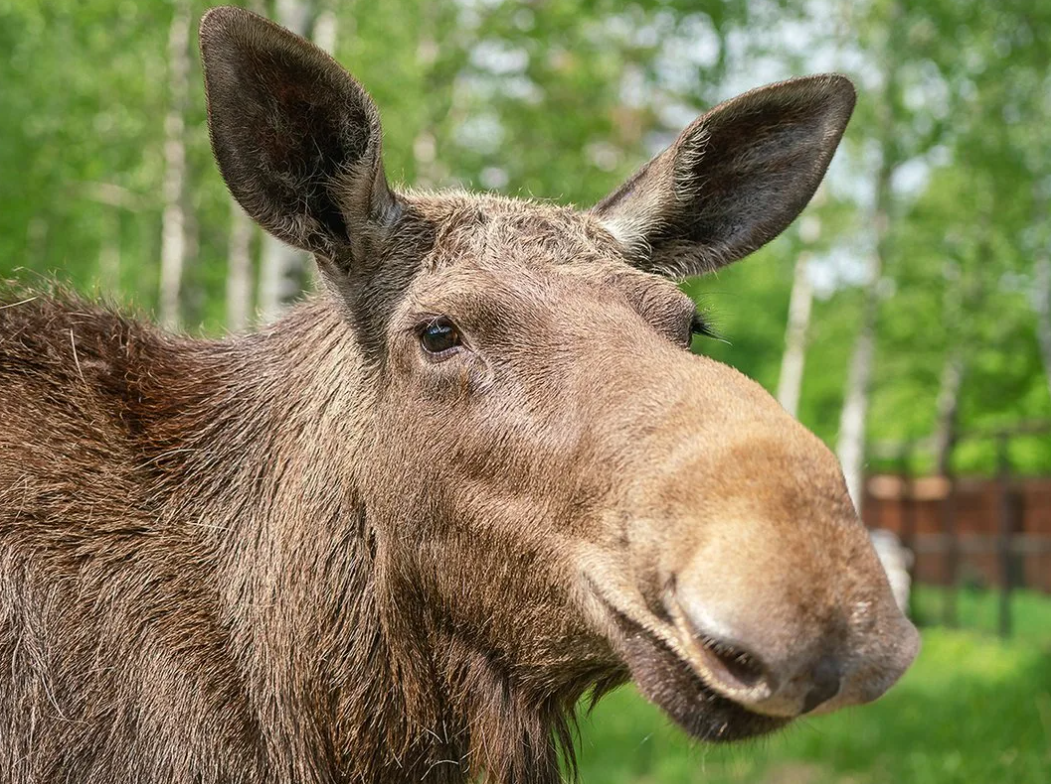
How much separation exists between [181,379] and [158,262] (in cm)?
2971

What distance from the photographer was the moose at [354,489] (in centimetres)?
306

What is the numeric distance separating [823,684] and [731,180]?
8.50ft

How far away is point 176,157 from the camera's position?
17344 mm

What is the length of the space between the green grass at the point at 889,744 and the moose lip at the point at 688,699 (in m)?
3.34

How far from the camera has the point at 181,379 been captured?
412 cm

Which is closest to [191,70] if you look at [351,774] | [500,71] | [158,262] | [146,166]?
[146,166]

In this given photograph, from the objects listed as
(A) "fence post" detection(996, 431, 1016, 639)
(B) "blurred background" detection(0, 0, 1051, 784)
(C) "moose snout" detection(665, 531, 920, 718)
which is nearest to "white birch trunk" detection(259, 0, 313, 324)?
(B) "blurred background" detection(0, 0, 1051, 784)

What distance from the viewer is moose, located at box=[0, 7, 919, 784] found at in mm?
3059

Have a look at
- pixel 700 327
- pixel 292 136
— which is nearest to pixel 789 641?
pixel 700 327

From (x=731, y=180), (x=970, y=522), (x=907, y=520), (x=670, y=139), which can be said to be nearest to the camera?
(x=731, y=180)

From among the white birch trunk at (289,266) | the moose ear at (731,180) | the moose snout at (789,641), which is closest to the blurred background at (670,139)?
the white birch trunk at (289,266)

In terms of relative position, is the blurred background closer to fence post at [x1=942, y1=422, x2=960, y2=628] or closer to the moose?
fence post at [x1=942, y1=422, x2=960, y2=628]

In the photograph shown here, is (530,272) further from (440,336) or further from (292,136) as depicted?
(292,136)

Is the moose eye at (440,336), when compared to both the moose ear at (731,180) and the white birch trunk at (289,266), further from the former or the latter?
the white birch trunk at (289,266)
